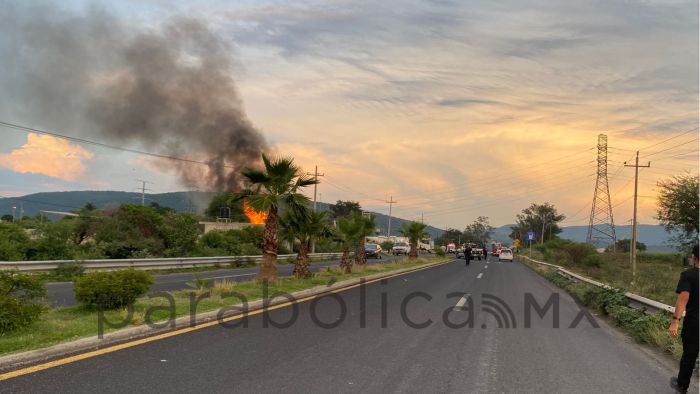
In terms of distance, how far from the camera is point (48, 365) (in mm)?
6152

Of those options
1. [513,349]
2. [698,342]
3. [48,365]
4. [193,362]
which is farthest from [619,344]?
[48,365]

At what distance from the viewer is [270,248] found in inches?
655

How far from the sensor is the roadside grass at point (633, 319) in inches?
344

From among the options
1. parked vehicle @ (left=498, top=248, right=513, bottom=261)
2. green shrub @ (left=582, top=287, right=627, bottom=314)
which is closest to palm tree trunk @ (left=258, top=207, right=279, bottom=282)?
green shrub @ (left=582, top=287, right=627, bottom=314)

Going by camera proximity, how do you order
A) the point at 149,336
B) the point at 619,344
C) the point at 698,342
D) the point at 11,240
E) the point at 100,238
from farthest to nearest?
1. the point at 100,238
2. the point at 11,240
3. the point at 619,344
4. the point at 149,336
5. the point at 698,342

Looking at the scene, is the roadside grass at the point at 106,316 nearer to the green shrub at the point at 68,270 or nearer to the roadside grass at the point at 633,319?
the roadside grass at the point at 633,319

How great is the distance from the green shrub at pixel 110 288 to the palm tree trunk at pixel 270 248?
21.4 ft

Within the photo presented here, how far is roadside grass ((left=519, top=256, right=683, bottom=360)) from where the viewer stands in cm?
874

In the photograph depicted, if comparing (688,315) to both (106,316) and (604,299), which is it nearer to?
(604,299)

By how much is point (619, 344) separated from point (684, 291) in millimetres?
3761

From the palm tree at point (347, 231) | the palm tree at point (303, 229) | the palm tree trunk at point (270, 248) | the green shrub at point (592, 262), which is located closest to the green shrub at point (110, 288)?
the palm tree trunk at point (270, 248)

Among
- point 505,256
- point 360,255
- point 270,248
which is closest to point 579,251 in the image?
point 505,256

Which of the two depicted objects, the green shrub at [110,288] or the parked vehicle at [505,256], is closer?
the green shrub at [110,288]

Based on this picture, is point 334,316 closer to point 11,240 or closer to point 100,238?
point 11,240
